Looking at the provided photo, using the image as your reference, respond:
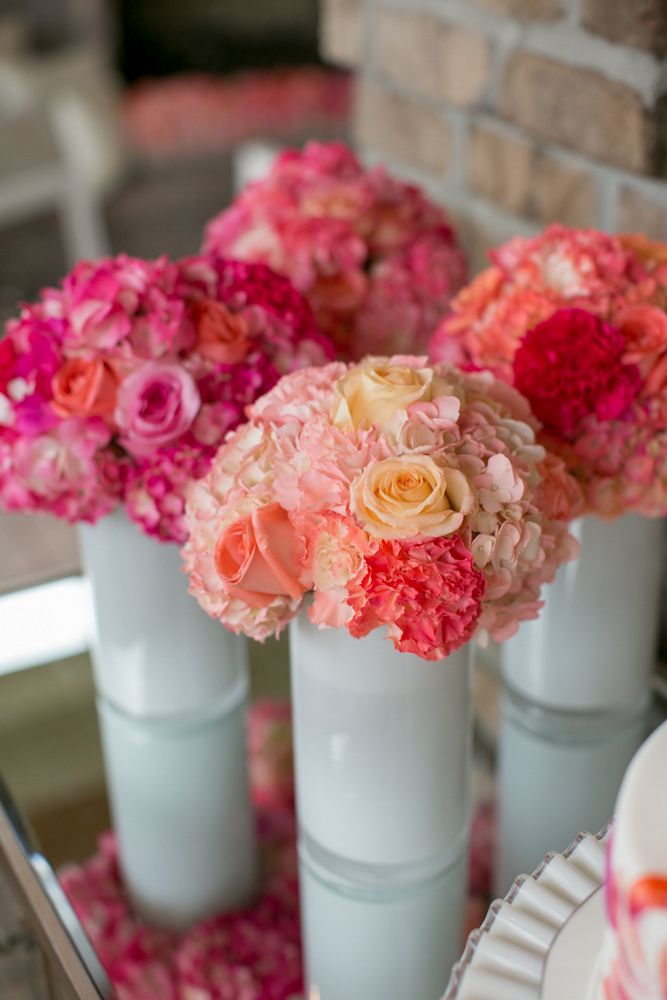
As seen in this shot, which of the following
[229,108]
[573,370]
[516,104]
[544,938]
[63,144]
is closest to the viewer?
[544,938]

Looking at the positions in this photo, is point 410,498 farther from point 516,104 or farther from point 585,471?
point 516,104

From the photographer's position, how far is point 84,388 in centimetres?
73

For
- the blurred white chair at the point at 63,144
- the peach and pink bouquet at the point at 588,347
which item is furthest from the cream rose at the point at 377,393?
the blurred white chair at the point at 63,144

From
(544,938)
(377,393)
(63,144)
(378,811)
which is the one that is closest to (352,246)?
(377,393)

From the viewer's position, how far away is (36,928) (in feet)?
2.59

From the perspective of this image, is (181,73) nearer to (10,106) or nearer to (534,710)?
(10,106)

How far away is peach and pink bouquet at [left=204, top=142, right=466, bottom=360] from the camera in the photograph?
3.12 ft

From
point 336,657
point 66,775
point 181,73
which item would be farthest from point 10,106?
point 336,657

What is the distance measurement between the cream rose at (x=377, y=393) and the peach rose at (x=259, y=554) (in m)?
0.06

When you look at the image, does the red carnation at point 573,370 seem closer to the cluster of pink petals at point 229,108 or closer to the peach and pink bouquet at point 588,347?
the peach and pink bouquet at point 588,347

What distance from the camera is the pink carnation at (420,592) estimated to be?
1.86ft

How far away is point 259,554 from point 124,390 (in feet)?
0.61

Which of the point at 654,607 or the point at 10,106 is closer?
the point at 654,607

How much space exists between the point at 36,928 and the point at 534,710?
41cm
